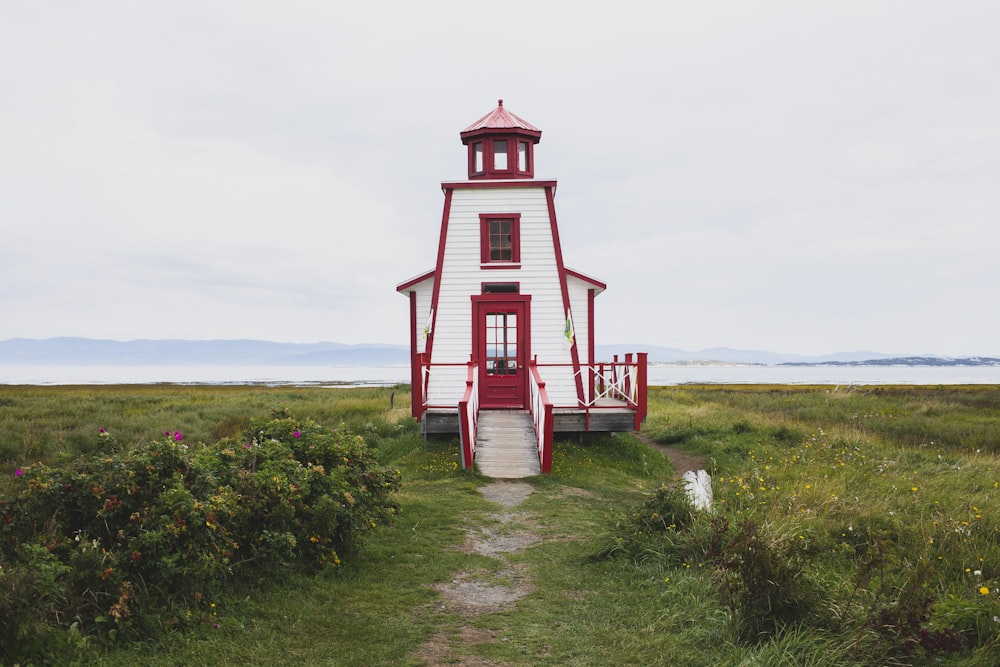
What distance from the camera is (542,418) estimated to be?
48.4 feet

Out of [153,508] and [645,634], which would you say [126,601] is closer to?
[153,508]

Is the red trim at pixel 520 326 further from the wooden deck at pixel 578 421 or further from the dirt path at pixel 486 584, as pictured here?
the dirt path at pixel 486 584

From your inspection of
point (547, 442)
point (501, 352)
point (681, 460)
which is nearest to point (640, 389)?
point (681, 460)

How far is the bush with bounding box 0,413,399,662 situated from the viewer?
205 inches

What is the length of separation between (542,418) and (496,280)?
4.93 m

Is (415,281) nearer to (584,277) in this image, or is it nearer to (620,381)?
(584,277)

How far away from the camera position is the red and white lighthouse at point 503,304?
18219 mm

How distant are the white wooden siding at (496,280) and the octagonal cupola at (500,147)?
89 cm

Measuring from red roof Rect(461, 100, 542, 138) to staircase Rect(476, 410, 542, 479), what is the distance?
24.9ft

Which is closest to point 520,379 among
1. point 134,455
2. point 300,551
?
point 300,551

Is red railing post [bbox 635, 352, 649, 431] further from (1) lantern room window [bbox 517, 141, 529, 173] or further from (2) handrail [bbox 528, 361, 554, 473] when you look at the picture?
(1) lantern room window [bbox 517, 141, 529, 173]

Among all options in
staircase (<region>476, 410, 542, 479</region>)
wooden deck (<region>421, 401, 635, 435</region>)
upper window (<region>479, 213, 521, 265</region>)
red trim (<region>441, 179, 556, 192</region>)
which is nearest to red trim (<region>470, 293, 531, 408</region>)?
upper window (<region>479, 213, 521, 265</region>)

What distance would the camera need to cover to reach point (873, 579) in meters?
6.59

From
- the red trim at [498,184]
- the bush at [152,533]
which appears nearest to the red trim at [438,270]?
the red trim at [498,184]
